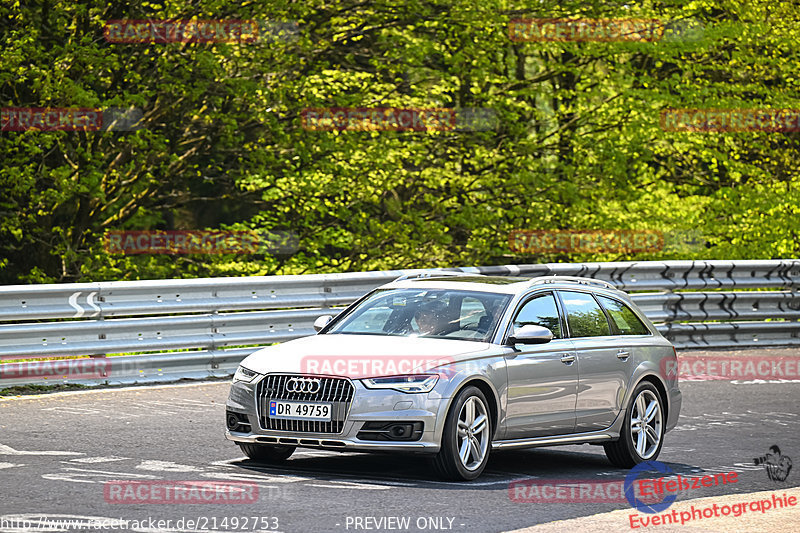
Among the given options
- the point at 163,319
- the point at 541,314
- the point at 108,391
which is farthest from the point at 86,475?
the point at 163,319

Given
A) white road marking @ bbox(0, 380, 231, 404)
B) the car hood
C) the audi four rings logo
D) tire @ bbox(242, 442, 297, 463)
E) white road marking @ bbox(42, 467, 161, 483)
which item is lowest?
white road marking @ bbox(0, 380, 231, 404)

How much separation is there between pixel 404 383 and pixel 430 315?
3.83 ft

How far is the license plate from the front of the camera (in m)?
9.15

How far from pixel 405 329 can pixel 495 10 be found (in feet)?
49.5

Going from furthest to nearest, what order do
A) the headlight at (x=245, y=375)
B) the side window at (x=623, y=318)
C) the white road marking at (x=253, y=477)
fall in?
the side window at (x=623, y=318) → the headlight at (x=245, y=375) → the white road marking at (x=253, y=477)

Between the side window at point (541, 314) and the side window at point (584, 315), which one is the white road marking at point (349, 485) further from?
the side window at point (584, 315)

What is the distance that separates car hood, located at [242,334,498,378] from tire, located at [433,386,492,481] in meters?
0.29

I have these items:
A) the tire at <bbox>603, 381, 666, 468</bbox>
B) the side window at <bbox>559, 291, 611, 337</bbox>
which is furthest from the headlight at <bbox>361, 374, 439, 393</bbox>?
the tire at <bbox>603, 381, 666, 468</bbox>

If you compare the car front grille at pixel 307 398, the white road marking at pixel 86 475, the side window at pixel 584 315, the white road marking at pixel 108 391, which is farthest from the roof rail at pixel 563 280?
the white road marking at pixel 108 391

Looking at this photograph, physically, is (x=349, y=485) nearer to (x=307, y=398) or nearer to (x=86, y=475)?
(x=307, y=398)

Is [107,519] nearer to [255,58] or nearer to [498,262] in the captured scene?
[255,58]

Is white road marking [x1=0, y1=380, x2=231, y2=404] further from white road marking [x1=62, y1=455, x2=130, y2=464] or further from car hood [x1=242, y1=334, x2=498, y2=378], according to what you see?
car hood [x1=242, y1=334, x2=498, y2=378]

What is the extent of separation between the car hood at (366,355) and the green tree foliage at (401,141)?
10.3m

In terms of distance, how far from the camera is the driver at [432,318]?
10.1 m
